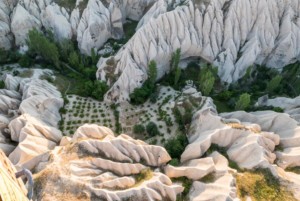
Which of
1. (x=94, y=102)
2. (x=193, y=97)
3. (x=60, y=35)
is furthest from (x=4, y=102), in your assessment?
(x=193, y=97)

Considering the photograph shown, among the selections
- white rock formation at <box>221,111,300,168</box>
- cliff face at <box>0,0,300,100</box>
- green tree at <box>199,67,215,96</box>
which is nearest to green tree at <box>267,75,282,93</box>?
cliff face at <box>0,0,300,100</box>

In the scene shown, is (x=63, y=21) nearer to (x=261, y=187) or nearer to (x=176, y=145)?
(x=176, y=145)

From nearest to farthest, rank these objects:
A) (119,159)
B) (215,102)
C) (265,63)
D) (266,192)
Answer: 1. (266,192)
2. (119,159)
3. (215,102)
4. (265,63)

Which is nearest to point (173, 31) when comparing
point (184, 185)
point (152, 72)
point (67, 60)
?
point (152, 72)

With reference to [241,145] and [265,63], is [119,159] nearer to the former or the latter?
[241,145]

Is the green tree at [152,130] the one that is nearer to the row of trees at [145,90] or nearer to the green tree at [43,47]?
the row of trees at [145,90]

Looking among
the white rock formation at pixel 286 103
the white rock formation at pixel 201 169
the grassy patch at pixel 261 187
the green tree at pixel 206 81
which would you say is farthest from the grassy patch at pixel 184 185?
the white rock formation at pixel 286 103
